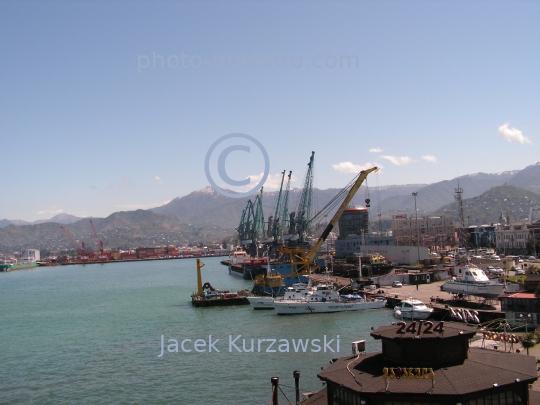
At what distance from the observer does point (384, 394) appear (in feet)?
24.0

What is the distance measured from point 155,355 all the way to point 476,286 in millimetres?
17871

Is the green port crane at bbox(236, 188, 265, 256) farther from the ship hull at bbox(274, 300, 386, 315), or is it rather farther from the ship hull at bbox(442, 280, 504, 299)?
the ship hull at bbox(442, 280, 504, 299)

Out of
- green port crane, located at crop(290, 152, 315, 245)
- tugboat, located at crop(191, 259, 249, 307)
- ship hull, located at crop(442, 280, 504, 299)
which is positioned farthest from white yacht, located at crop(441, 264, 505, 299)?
green port crane, located at crop(290, 152, 315, 245)

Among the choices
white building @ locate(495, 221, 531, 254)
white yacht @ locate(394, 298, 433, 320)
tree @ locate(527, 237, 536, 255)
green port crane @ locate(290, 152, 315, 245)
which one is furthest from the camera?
white building @ locate(495, 221, 531, 254)

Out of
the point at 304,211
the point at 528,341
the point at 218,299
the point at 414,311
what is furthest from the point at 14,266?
the point at 528,341

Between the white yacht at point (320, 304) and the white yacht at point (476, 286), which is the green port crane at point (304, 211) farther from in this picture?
the white yacht at point (476, 286)

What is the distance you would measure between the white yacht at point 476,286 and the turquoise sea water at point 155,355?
452 cm

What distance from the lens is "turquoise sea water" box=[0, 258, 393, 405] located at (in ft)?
50.8

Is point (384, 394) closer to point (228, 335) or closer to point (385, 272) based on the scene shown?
point (228, 335)

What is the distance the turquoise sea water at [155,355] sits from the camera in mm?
15492

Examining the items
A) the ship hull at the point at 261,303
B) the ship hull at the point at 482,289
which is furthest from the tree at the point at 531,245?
the ship hull at the point at 261,303

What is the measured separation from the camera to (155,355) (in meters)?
20.4

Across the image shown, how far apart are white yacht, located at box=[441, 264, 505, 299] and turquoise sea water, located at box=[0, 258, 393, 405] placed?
4520 millimetres

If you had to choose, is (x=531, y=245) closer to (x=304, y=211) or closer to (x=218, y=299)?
→ (x=304, y=211)
